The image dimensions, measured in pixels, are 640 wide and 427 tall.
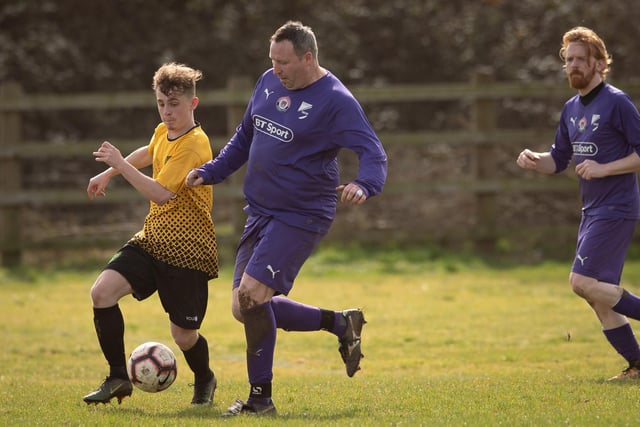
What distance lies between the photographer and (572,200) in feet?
52.6

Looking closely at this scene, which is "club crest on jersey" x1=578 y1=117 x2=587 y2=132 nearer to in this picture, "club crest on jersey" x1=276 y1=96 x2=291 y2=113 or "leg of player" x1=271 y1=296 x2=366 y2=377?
"leg of player" x1=271 y1=296 x2=366 y2=377

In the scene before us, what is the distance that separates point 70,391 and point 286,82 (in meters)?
2.46

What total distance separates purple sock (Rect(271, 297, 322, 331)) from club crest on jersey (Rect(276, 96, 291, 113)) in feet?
3.98

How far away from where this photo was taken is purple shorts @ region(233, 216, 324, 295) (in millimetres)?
5734

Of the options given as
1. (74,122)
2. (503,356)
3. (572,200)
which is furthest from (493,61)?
(503,356)

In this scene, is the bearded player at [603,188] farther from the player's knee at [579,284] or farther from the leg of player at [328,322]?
the leg of player at [328,322]

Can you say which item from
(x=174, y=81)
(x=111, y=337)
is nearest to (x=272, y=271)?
(x=111, y=337)

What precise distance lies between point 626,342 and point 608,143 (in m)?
1.28

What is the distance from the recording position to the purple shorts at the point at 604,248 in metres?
6.61

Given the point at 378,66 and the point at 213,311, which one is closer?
the point at 213,311

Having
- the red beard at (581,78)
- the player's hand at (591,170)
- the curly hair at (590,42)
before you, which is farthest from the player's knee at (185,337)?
the curly hair at (590,42)

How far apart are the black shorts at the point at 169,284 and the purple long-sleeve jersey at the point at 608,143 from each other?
2.59 m

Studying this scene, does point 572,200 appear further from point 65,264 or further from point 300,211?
point 300,211

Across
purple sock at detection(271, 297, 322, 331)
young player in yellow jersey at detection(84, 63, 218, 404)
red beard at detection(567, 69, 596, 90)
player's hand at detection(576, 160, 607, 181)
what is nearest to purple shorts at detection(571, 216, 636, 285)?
player's hand at detection(576, 160, 607, 181)
